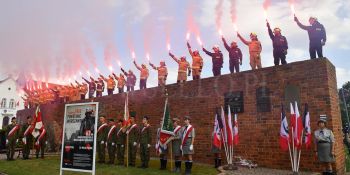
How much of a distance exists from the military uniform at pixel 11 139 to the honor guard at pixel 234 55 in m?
9.93

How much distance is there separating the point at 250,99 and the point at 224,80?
5.00ft

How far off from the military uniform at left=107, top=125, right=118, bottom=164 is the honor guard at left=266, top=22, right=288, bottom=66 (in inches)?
276

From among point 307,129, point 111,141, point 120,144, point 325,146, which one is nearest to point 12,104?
point 111,141

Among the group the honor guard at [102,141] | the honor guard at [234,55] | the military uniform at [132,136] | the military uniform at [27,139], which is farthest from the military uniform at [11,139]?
the honor guard at [234,55]

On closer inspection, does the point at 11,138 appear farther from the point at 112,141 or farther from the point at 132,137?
the point at 132,137

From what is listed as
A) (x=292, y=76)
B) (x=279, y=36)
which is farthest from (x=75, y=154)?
(x=279, y=36)

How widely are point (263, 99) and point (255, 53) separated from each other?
2556 millimetres

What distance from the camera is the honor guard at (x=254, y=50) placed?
516 inches

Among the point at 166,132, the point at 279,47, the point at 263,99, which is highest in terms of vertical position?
the point at 279,47

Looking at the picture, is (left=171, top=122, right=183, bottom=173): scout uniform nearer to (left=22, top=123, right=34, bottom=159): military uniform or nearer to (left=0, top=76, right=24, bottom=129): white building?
(left=22, top=123, right=34, bottom=159): military uniform

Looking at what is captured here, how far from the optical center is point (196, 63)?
15.6 metres

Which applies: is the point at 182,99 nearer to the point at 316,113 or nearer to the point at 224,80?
the point at 224,80

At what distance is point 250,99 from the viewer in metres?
11.8

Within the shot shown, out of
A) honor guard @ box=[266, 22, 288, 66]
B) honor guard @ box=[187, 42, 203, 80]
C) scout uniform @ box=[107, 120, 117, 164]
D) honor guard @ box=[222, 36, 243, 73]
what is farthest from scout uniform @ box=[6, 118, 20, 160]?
honor guard @ box=[266, 22, 288, 66]
